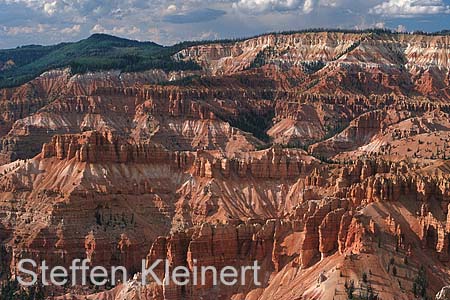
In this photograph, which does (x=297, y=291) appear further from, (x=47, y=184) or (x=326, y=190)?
(x=47, y=184)

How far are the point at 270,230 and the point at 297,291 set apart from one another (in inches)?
411

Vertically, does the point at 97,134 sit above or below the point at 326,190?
above

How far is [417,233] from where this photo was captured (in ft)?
262

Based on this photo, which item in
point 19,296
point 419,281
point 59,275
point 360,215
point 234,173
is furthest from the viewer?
point 234,173

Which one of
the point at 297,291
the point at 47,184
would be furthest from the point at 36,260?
the point at 297,291

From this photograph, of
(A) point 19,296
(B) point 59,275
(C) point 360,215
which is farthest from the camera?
(B) point 59,275

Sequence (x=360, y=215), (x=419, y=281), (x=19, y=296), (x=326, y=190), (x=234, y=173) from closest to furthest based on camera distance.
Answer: (x=419, y=281) → (x=360, y=215) → (x=19, y=296) → (x=326, y=190) → (x=234, y=173)

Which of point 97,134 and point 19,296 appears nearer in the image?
point 19,296

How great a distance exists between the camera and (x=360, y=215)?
7756cm

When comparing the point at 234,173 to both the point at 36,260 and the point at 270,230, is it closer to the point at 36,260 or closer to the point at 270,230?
the point at 36,260

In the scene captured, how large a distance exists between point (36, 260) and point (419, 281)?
2612 inches

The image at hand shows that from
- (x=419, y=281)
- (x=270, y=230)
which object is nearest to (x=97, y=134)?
(x=270, y=230)

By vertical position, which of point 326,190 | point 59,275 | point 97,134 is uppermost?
point 97,134

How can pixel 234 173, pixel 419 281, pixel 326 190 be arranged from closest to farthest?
1. pixel 419 281
2. pixel 326 190
3. pixel 234 173
